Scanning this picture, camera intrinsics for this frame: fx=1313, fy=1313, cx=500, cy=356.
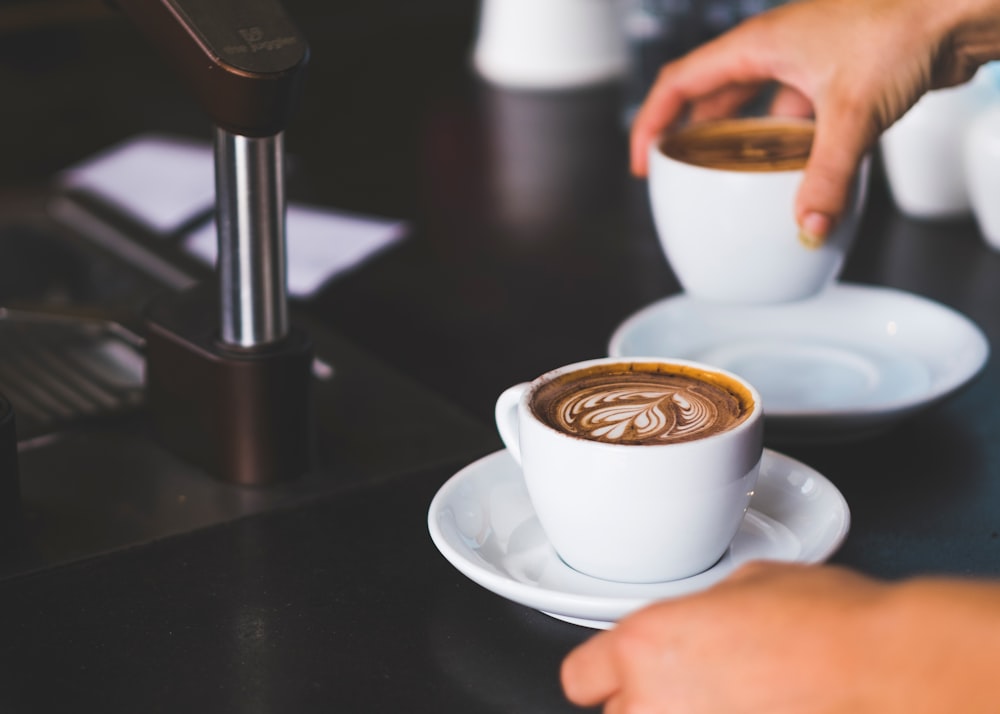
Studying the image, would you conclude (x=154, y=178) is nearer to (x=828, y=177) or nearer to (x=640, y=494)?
(x=828, y=177)

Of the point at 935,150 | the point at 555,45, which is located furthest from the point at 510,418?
the point at 555,45

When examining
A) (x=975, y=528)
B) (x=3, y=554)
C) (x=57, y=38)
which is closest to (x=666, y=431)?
(x=975, y=528)

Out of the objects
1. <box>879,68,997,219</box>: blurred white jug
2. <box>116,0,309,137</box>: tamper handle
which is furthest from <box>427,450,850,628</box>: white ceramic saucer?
<box>879,68,997,219</box>: blurred white jug

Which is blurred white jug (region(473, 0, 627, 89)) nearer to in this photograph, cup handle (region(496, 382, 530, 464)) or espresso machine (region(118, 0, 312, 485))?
espresso machine (region(118, 0, 312, 485))

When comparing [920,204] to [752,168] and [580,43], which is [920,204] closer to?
[752,168]

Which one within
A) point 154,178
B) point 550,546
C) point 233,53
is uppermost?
point 233,53

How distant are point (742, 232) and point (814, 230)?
0.05 metres

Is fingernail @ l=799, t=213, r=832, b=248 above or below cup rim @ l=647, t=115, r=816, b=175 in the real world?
below

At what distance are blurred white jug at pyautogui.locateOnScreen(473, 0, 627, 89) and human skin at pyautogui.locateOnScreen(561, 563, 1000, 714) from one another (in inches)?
54.2

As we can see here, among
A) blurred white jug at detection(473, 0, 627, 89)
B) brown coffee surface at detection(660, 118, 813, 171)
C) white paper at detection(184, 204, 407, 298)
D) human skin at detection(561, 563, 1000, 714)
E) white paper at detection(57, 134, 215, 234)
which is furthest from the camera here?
blurred white jug at detection(473, 0, 627, 89)

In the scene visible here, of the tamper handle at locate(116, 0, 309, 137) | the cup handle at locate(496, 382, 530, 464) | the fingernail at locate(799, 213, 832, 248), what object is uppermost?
the tamper handle at locate(116, 0, 309, 137)

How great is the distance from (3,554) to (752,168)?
0.52 metres

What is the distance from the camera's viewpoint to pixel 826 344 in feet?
3.22

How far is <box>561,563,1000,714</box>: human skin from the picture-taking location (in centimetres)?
47
